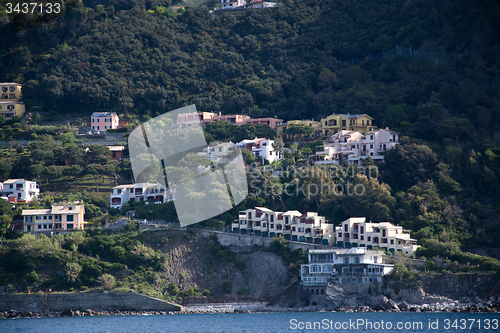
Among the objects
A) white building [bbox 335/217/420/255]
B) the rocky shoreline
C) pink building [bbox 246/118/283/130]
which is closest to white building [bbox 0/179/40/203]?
the rocky shoreline

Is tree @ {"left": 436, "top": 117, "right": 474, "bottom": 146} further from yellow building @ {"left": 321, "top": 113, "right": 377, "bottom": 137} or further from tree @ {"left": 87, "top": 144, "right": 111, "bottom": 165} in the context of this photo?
tree @ {"left": 87, "top": 144, "right": 111, "bottom": 165}

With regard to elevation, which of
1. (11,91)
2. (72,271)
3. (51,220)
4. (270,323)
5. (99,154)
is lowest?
(270,323)

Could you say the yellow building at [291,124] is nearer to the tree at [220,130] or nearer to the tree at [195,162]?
the tree at [220,130]

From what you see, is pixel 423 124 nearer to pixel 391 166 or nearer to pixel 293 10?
pixel 391 166

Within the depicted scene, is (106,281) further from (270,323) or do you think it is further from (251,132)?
(251,132)

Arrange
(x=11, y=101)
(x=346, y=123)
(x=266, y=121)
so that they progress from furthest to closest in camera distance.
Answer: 1. (x=11, y=101)
2. (x=266, y=121)
3. (x=346, y=123)

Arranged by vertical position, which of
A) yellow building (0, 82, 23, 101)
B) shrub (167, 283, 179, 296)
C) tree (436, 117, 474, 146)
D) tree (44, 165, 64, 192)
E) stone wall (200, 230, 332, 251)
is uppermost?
yellow building (0, 82, 23, 101)

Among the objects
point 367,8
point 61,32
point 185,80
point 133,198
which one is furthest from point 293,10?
point 133,198

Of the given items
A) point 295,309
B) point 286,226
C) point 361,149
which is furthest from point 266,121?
point 295,309
